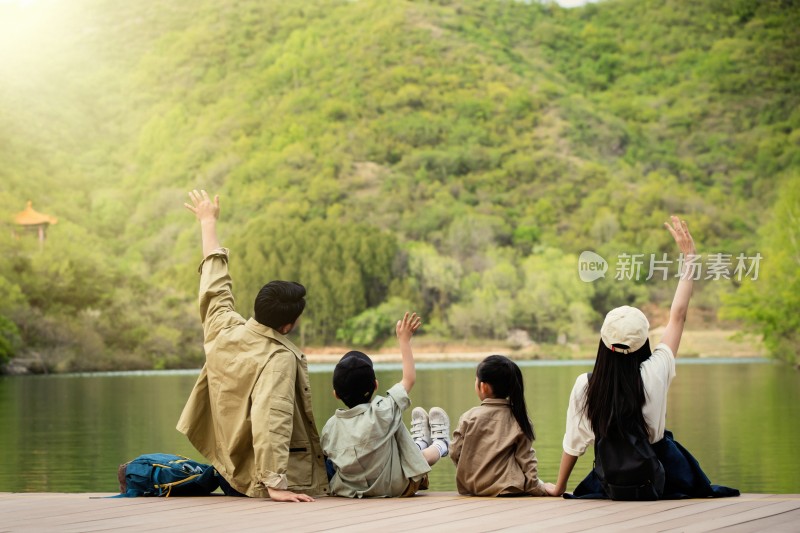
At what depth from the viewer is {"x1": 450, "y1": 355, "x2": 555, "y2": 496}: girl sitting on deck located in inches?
185

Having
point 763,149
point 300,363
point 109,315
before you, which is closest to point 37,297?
point 109,315

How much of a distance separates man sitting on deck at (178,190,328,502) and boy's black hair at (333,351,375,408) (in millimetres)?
155

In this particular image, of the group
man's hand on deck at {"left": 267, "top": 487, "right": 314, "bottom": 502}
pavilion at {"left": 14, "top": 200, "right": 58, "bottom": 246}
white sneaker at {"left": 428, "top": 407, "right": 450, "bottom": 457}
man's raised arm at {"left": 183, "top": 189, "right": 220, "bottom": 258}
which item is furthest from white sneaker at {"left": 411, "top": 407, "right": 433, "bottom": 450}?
pavilion at {"left": 14, "top": 200, "right": 58, "bottom": 246}

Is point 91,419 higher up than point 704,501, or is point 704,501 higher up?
point 704,501

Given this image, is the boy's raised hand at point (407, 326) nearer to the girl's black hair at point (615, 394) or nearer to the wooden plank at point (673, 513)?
the girl's black hair at point (615, 394)

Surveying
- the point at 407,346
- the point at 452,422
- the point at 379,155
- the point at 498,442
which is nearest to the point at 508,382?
the point at 498,442

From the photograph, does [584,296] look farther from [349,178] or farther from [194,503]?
[194,503]

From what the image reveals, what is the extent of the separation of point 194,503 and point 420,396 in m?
17.6

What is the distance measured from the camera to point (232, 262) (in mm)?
68625

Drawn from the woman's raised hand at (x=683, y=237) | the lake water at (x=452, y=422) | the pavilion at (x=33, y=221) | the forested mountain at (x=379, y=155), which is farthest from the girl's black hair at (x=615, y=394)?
the pavilion at (x=33, y=221)

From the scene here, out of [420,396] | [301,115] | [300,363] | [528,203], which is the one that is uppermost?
[301,115]

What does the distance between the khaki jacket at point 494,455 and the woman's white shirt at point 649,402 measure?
1.30 ft

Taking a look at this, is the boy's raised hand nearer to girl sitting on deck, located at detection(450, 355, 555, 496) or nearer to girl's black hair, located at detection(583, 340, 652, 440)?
girl sitting on deck, located at detection(450, 355, 555, 496)

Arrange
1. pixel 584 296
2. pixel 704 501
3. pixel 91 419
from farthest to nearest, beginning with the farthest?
pixel 584 296
pixel 91 419
pixel 704 501
